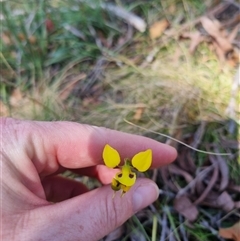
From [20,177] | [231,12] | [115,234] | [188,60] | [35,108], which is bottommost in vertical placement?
[115,234]

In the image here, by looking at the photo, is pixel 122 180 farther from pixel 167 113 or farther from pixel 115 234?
pixel 167 113

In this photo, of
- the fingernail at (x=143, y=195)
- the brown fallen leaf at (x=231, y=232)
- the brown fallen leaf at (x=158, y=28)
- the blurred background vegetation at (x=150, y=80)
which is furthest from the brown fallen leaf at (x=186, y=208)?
the brown fallen leaf at (x=158, y=28)

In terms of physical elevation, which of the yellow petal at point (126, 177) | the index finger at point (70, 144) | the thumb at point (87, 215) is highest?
the yellow petal at point (126, 177)

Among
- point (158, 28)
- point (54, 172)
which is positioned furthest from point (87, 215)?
point (158, 28)

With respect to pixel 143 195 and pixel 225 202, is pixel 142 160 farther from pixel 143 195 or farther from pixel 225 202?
pixel 225 202

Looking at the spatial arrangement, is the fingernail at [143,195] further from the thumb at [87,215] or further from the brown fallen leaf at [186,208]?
the brown fallen leaf at [186,208]

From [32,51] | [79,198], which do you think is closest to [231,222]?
[79,198]

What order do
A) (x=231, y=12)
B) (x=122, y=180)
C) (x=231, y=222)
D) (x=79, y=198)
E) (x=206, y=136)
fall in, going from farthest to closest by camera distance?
(x=231, y=12)
(x=206, y=136)
(x=231, y=222)
(x=79, y=198)
(x=122, y=180)
